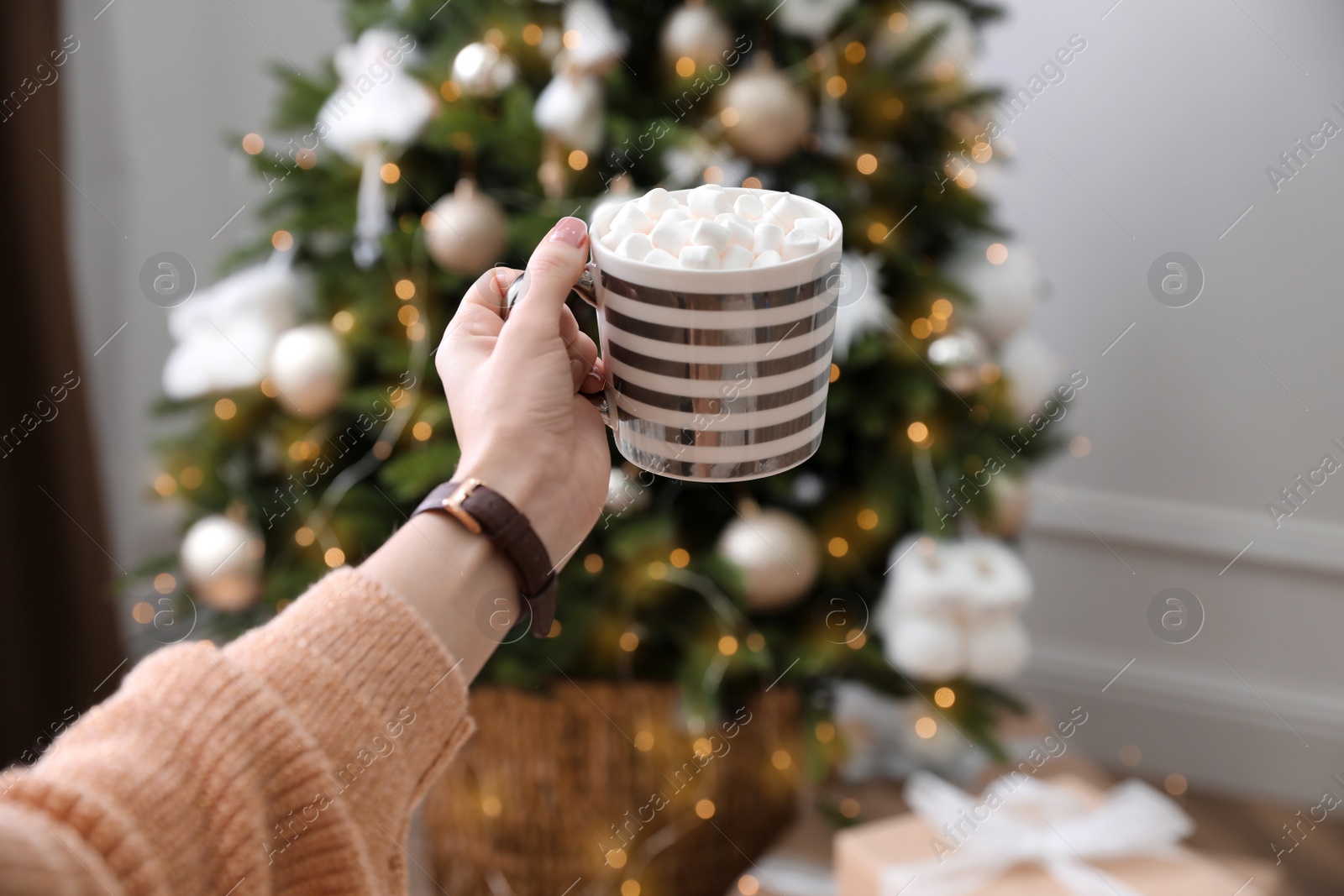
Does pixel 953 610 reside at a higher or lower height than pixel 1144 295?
higher

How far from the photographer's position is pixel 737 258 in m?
0.60

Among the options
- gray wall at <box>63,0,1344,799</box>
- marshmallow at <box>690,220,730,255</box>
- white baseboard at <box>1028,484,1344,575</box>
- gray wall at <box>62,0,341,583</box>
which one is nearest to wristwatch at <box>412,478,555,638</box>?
marshmallow at <box>690,220,730,255</box>

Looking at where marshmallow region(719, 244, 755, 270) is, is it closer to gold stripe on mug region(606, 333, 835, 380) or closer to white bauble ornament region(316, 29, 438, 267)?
gold stripe on mug region(606, 333, 835, 380)

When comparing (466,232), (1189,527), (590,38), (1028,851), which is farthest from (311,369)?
(1189,527)

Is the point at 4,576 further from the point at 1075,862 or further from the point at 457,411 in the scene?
the point at 1075,862

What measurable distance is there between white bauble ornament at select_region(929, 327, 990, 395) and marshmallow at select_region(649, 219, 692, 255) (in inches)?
24.7

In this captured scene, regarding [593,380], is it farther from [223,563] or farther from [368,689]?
[223,563]

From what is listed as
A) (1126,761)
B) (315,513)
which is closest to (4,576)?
(315,513)

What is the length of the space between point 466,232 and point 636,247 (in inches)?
22.5

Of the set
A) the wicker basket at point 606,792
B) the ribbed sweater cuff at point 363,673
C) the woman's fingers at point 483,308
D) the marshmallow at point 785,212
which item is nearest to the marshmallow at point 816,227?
the marshmallow at point 785,212

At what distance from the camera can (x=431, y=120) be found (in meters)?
1.16

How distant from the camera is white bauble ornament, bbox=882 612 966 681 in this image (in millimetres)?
1183

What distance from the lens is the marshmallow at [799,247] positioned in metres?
0.59

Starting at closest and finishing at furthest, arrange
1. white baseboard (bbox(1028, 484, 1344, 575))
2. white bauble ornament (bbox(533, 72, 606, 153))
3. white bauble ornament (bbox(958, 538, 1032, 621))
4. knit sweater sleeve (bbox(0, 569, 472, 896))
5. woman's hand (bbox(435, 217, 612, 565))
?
knit sweater sleeve (bbox(0, 569, 472, 896)) < woman's hand (bbox(435, 217, 612, 565)) < white bauble ornament (bbox(533, 72, 606, 153)) < white bauble ornament (bbox(958, 538, 1032, 621)) < white baseboard (bbox(1028, 484, 1344, 575))
